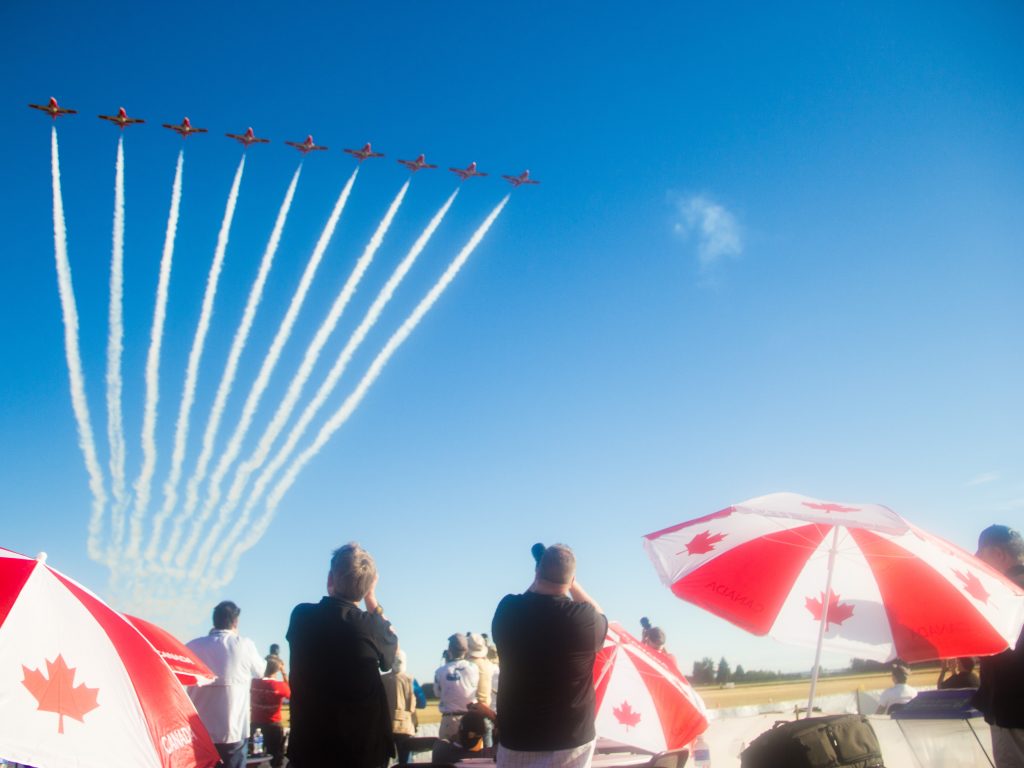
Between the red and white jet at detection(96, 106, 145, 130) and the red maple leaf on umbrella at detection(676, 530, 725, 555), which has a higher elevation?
the red and white jet at detection(96, 106, 145, 130)

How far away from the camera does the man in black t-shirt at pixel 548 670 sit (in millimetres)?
3902

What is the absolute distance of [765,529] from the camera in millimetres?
5367

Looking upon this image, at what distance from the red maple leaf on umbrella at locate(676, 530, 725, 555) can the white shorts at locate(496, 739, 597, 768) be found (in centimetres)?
182

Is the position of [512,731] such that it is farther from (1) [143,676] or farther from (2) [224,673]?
(2) [224,673]

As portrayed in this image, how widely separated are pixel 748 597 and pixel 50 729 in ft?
14.4

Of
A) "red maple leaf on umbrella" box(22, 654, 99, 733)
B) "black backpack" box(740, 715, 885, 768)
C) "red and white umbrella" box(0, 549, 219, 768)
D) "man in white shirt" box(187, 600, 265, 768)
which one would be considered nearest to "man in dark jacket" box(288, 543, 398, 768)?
"red and white umbrella" box(0, 549, 219, 768)

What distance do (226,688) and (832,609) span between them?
16.7 feet

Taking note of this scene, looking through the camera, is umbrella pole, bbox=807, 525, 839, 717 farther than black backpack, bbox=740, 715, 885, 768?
Yes

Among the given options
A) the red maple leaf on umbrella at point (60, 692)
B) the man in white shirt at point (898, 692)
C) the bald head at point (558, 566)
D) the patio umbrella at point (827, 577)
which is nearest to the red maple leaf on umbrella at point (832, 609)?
the patio umbrella at point (827, 577)

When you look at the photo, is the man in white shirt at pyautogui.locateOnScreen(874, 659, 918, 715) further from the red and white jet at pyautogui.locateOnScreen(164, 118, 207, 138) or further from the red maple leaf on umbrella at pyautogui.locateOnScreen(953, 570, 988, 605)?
the red and white jet at pyautogui.locateOnScreen(164, 118, 207, 138)

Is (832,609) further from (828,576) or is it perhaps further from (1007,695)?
(1007,695)

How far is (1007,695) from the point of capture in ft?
14.0

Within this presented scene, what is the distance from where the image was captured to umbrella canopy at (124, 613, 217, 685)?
3.49 metres

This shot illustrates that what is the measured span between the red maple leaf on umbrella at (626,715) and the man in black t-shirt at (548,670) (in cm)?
123
